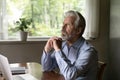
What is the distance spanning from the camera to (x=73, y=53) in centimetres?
205

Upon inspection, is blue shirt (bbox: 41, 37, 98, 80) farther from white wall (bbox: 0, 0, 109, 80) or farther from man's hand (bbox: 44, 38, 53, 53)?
white wall (bbox: 0, 0, 109, 80)

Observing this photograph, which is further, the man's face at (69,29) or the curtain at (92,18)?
the curtain at (92,18)

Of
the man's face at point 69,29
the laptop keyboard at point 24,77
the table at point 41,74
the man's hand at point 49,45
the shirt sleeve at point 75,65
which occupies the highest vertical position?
the man's face at point 69,29

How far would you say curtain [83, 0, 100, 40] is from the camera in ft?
11.2

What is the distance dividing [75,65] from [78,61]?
0.14 feet

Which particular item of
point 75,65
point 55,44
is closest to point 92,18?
point 55,44

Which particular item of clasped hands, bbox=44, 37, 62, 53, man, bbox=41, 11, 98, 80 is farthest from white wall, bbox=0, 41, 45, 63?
clasped hands, bbox=44, 37, 62, 53

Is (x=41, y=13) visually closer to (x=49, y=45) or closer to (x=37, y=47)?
(x=37, y=47)

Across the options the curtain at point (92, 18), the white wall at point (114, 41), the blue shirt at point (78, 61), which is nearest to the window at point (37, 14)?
the curtain at point (92, 18)

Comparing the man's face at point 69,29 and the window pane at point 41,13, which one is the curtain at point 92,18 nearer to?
the window pane at point 41,13

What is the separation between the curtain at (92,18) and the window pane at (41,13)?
0.15 meters

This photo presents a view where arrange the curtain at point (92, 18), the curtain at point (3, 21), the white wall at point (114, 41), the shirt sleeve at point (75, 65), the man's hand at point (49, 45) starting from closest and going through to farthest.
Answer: the shirt sleeve at point (75, 65)
the man's hand at point (49, 45)
the white wall at point (114, 41)
the curtain at point (3, 21)
the curtain at point (92, 18)

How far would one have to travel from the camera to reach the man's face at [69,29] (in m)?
2.04

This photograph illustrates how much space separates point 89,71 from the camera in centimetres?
193
